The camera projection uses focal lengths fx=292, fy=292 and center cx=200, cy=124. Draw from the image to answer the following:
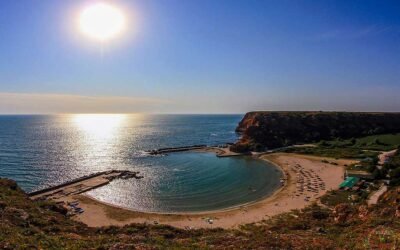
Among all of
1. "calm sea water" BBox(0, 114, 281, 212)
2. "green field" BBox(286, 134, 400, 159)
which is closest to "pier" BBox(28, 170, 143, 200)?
"calm sea water" BBox(0, 114, 281, 212)

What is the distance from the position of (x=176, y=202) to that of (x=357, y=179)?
109 feet

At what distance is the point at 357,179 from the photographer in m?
53.4

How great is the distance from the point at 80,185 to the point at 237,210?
33.1m

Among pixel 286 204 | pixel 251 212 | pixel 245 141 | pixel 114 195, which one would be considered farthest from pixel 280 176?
pixel 245 141

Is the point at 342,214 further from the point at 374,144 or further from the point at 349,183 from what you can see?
the point at 374,144

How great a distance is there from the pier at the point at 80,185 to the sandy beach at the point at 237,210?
354 centimetres

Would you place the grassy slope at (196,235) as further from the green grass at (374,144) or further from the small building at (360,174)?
the green grass at (374,144)

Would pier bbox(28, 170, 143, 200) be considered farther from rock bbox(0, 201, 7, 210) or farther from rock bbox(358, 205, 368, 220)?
rock bbox(358, 205, 368, 220)

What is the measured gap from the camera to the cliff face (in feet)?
348

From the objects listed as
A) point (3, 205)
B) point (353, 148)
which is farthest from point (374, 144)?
point (3, 205)

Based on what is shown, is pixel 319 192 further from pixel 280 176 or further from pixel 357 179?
pixel 280 176

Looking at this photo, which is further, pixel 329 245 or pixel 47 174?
pixel 47 174

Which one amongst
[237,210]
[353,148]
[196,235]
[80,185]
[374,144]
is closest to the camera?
[196,235]

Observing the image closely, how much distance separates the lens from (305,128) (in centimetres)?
12375
